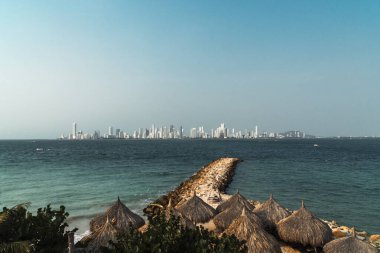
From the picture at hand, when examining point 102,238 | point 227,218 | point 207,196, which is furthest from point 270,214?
point 207,196

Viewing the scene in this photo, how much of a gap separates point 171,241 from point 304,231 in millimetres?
10098

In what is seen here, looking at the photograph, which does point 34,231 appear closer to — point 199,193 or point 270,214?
point 270,214

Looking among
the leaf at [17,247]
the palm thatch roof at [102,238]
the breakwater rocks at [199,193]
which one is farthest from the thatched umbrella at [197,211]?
the leaf at [17,247]

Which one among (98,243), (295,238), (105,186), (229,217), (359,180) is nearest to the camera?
(98,243)

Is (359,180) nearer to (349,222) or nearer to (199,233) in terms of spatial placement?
(349,222)

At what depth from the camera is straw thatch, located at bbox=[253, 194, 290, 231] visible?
15.3 metres

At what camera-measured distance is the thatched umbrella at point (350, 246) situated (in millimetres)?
12148

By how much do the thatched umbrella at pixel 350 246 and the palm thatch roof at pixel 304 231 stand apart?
98 centimetres

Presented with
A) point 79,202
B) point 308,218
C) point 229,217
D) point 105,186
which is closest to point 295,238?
point 308,218

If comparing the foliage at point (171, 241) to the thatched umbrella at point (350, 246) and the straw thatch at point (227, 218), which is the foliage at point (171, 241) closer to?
the thatched umbrella at point (350, 246)

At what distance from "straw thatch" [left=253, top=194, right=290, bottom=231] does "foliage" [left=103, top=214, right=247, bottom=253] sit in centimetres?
1006

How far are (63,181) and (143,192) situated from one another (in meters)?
12.2

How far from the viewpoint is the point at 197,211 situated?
17344 millimetres

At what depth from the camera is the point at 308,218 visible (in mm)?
14078
